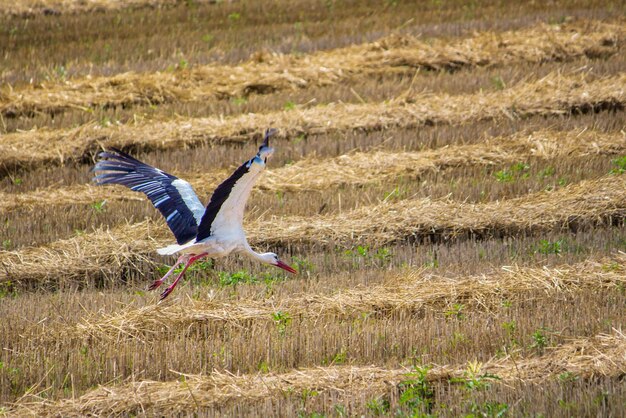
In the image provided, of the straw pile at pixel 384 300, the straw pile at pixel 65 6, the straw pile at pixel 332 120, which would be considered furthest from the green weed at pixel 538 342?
the straw pile at pixel 65 6

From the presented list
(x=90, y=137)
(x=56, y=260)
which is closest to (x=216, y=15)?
(x=90, y=137)

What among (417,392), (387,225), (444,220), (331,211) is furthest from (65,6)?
(417,392)

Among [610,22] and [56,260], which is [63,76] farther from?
[610,22]

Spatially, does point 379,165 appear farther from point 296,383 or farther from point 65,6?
point 65,6

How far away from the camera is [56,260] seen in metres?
7.88

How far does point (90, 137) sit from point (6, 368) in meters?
6.07

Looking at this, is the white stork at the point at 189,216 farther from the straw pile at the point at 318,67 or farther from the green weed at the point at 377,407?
the straw pile at the point at 318,67

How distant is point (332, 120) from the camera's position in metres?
11.9

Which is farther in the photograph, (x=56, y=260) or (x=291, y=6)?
(x=291, y=6)

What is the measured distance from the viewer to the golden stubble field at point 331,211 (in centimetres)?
534

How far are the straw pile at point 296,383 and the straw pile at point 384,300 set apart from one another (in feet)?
3.08

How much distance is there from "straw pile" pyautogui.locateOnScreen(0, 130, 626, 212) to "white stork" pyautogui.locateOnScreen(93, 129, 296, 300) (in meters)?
2.65

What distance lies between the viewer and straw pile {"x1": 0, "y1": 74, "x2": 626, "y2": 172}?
440 inches

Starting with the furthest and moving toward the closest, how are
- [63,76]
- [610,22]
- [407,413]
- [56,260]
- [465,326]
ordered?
1. [610,22]
2. [63,76]
3. [56,260]
4. [465,326]
5. [407,413]
